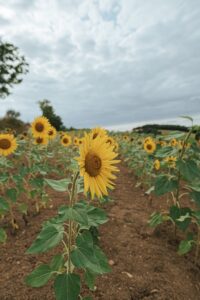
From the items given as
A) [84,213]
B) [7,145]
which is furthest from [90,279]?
[7,145]

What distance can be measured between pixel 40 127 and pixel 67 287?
3428 mm

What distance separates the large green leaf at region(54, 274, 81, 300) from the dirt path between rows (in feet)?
2.53

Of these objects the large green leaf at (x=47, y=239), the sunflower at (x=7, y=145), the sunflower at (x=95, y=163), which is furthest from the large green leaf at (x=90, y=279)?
the sunflower at (x=7, y=145)

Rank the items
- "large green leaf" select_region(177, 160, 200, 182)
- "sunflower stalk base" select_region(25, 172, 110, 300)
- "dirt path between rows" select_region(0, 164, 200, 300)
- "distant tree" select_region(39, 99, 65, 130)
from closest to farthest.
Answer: "sunflower stalk base" select_region(25, 172, 110, 300)
"dirt path between rows" select_region(0, 164, 200, 300)
"large green leaf" select_region(177, 160, 200, 182)
"distant tree" select_region(39, 99, 65, 130)

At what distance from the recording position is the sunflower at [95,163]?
5.27 feet

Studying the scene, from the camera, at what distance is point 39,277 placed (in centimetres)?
176

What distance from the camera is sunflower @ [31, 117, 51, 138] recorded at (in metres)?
4.71

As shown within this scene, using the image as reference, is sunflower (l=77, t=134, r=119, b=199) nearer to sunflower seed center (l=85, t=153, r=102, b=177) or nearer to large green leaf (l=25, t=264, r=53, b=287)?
sunflower seed center (l=85, t=153, r=102, b=177)

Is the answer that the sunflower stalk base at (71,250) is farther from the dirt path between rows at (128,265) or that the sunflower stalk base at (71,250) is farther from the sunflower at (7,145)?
the sunflower at (7,145)

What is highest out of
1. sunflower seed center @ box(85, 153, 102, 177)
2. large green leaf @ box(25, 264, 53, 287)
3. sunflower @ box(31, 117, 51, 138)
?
sunflower @ box(31, 117, 51, 138)

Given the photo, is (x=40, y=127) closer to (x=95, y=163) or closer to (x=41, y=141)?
(x=41, y=141)

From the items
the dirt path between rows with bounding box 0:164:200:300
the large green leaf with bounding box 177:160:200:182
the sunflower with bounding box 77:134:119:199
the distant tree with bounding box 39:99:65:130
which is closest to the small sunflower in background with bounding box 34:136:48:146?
the dirt path between rows with bounding box 0:164:200:300

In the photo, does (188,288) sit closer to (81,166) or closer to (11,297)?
(11,297)

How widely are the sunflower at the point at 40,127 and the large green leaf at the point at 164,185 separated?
2404 millimetres
